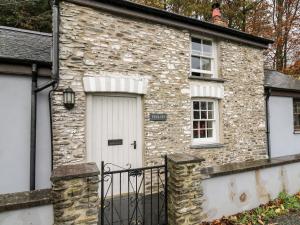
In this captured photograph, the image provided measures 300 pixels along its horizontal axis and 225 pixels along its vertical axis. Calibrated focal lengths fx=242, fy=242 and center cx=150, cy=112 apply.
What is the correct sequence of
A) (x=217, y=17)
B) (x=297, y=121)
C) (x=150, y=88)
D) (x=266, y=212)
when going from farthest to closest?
(x=297, y=121) < (x=217, y=17) < (x=150, y=88) < (x=266, y=212)

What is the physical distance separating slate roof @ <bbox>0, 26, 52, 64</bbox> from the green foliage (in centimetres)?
826

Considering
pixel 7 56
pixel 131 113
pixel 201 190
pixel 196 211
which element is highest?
pixel 7 56

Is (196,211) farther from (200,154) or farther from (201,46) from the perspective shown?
(201,46)

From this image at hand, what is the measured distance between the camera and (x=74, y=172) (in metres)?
3.42

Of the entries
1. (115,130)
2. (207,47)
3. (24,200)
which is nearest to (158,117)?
(115,130)

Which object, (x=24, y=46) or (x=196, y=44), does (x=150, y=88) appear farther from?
(x=24, y=46)

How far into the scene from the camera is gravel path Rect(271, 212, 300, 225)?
177 inches

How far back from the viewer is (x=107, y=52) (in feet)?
20.1

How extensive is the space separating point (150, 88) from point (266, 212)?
4020mm

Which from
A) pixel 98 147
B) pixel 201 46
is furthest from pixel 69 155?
pixel 201 46

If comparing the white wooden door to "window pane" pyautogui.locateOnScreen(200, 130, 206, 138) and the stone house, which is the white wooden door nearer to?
the stone house

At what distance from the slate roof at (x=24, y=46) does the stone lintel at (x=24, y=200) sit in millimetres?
3482

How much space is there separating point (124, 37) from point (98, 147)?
9.67ft

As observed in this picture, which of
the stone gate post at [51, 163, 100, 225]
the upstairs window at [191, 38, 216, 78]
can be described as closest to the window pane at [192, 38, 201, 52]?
the upstairs window at [191, 38, 216, 78]
